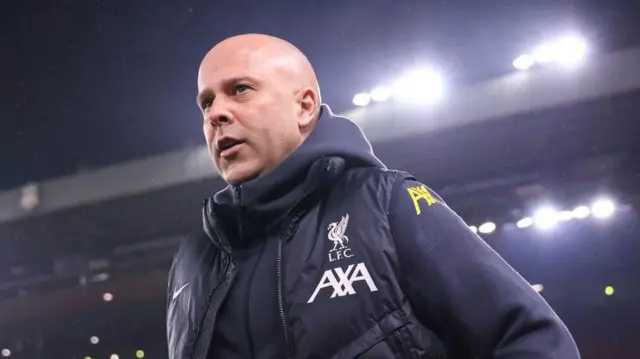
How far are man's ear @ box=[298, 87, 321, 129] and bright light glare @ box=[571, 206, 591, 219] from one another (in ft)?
12.0

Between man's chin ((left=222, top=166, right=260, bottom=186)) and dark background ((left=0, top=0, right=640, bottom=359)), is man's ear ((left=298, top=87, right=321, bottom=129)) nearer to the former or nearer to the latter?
man's chin ((left=222, top=166, right=260, bottom=186))

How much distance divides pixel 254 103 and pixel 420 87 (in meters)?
2.37

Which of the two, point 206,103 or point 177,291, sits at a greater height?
point 206,103

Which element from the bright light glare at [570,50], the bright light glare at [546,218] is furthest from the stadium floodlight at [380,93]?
the bright light glare at [546,218]

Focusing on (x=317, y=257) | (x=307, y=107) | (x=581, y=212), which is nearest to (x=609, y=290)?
(x=581, y=212)

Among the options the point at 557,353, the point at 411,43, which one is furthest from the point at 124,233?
the point at 557,353

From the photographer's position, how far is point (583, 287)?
15.0 feet

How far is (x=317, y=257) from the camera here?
2.01 feet

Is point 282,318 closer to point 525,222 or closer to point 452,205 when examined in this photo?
point 452,205

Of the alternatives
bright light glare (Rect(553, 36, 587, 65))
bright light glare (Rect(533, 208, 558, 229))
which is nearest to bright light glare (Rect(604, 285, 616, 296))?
bright light glare (Rect(533, 208, 558, 229))

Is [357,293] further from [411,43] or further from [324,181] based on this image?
[411,43]

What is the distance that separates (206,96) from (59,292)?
4223mm

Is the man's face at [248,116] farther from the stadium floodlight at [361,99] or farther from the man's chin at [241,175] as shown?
the stadium floodlight at [361,99]

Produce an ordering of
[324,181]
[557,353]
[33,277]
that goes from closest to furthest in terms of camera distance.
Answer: [557,353] < [324,181] < [33,277]
